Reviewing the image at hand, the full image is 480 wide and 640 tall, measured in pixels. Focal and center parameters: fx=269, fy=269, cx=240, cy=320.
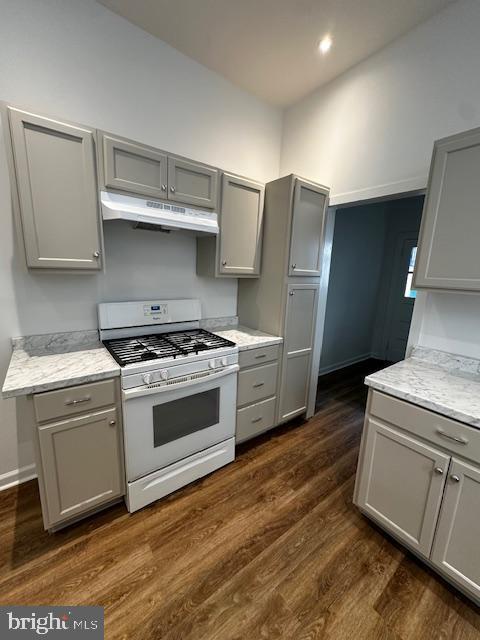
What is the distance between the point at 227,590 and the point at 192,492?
64 centimetres

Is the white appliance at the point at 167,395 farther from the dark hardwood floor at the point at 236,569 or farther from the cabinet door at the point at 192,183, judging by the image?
the cabinet door at the point at 192,183

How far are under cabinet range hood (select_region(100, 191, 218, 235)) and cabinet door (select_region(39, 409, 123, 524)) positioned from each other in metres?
1.16

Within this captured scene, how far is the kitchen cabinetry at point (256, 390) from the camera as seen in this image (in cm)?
217

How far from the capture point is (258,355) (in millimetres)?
2207

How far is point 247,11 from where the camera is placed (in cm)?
169

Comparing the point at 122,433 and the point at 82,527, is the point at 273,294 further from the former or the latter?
the point at 82,527

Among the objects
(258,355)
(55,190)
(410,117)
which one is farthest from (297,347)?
(55,190)

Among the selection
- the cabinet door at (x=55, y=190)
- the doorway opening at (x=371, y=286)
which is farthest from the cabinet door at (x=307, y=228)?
the doorway opening at (x=371, y=286)

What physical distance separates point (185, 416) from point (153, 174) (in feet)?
5.32

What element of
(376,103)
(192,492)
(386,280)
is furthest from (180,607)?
(386,280)

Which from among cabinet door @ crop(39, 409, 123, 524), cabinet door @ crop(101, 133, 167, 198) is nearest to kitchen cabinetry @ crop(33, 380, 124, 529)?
cabinet door @ crop(39, 409, 123, 524)

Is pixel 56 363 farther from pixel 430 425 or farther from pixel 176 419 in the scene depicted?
pixel 430 425

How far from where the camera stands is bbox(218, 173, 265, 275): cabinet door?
2135 mm

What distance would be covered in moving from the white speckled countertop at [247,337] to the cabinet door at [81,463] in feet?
3.37
